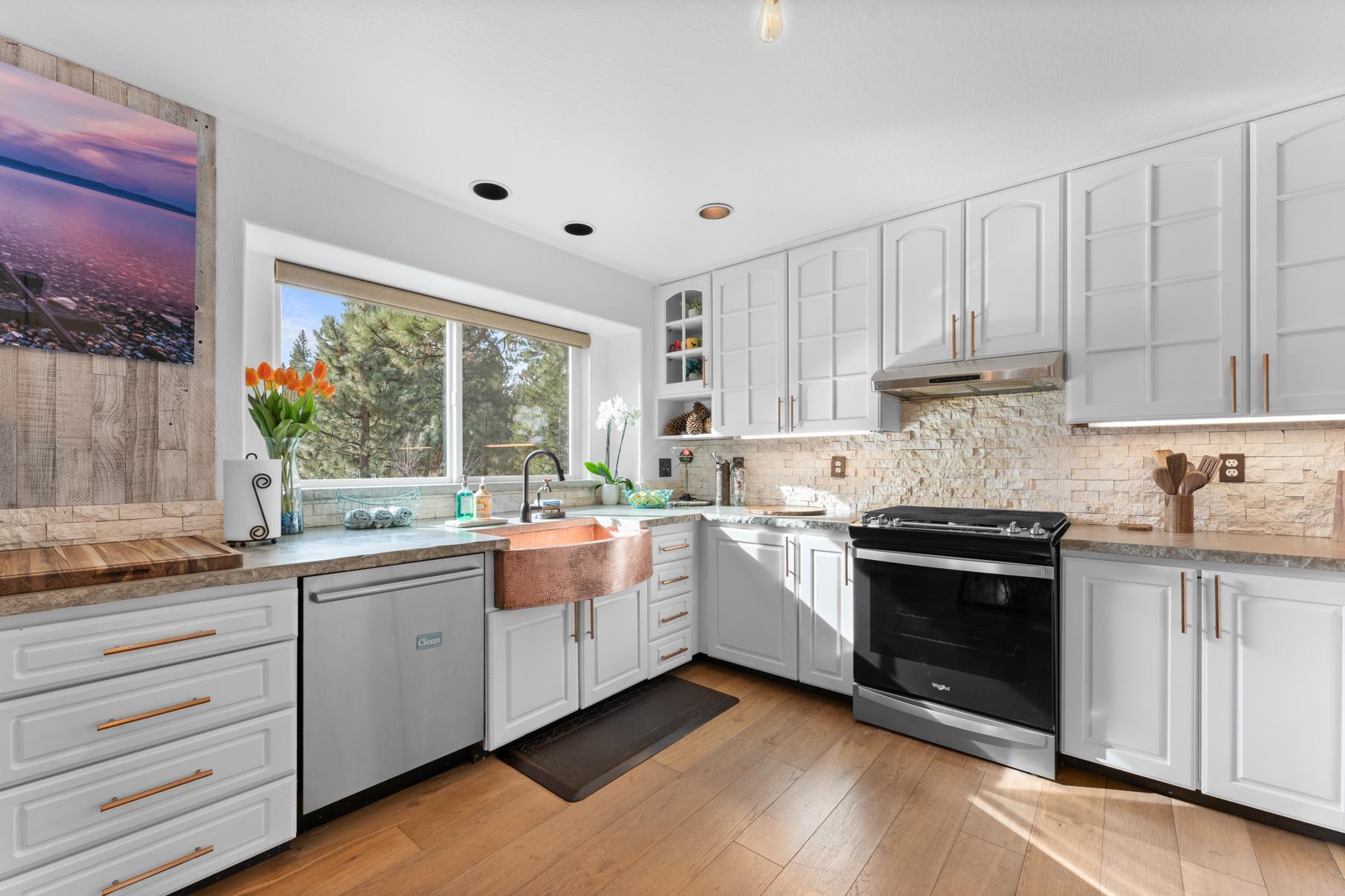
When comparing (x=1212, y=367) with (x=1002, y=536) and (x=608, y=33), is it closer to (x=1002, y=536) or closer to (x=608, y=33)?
(x=1002, y=536)

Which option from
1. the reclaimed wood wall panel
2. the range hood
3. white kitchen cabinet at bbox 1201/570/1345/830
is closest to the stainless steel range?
white kitchen cabinet at bbox 1201/570/1345/830

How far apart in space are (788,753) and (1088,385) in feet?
6.28

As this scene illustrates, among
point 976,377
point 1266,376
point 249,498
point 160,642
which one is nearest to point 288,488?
point 249,498

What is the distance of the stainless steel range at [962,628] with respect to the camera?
2.12 meters

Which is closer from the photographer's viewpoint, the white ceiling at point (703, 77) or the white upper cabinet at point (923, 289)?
the white ceiling at point (703, 77)

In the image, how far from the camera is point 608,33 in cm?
163

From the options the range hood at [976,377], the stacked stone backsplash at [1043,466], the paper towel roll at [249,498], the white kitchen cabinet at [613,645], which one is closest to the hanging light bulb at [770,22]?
the range hood at [976,377]

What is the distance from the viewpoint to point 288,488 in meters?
2.17

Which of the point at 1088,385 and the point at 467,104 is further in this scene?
the point at 1088,385

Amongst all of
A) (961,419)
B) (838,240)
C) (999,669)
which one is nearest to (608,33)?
(838,240)

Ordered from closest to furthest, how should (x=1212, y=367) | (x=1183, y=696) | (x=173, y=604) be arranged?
(x=173, y=604) < (x=1183, y=696) < (x=1212, y=367)

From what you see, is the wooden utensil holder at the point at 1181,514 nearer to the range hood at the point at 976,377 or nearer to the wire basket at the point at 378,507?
the range hood at the point at 976,377

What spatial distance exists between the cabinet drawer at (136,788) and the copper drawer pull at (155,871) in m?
0.12

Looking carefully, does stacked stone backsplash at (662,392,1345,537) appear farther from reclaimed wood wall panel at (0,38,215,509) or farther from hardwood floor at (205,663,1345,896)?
reclaimed wood wall panel at (0,38,215,509)
